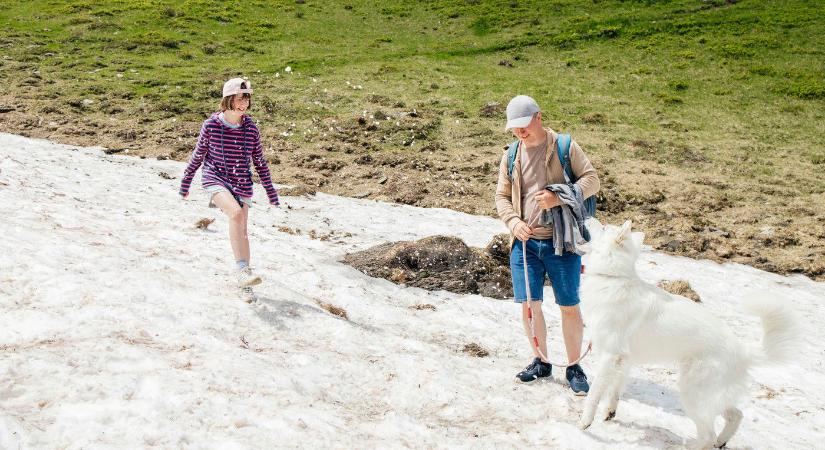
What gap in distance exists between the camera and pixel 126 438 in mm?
5020

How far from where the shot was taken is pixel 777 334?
5441 millimetres

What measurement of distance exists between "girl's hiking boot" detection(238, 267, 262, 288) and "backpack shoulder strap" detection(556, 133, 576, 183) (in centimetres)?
413

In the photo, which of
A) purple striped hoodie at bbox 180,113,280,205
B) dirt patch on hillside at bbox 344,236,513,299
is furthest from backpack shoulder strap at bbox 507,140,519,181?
dirt patch on hillside at bbox 344,236,513,299

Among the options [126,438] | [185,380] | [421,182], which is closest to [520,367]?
[185,380]

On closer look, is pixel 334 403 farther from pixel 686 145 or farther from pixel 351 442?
pixel 686 145

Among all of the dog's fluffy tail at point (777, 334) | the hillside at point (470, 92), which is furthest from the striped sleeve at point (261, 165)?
the hillside at point (470, 92)

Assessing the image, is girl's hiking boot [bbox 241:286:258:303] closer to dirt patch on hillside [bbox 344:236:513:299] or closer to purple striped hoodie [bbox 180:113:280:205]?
purple striped hoodie [bbox 180:113:280:205]

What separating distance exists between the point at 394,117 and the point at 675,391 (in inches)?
719

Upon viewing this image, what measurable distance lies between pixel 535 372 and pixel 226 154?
188 inches

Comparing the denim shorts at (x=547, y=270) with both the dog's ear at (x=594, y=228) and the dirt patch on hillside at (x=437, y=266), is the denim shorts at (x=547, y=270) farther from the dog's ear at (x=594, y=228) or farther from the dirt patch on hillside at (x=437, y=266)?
the dirt patch on hillside at (x=437, y=266)

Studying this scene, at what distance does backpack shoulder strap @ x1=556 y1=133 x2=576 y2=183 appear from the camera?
638 cm

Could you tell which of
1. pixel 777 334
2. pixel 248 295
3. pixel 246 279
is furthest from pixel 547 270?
pixel 248 295

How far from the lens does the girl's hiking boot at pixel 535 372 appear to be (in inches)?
283

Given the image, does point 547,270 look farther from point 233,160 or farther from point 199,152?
point 199,152
